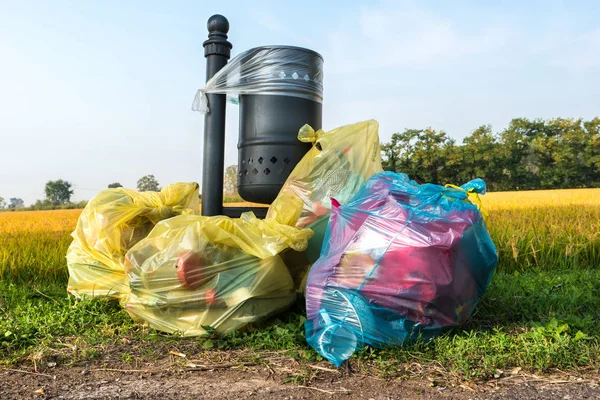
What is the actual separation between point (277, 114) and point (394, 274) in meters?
1.62

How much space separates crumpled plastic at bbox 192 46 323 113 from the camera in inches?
129

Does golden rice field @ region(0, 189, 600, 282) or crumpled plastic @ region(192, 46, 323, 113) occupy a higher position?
crumpled plastic @ region(192, 46, 323, 113)

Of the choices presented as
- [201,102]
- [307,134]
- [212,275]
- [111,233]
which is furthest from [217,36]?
[212,275]

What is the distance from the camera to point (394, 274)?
6.74ft

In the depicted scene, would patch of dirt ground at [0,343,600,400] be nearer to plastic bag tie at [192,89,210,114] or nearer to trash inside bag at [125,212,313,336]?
trash inside bag at [125,212,313,336]

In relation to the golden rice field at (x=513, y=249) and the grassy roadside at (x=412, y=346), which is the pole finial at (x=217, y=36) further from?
the golden rice field at (x=513, y=249)

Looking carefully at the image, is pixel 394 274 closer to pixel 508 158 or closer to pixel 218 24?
pixel 218 24

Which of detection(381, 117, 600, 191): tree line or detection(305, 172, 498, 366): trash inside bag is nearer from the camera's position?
detection(305, 172, 498, 366): trash inside bag

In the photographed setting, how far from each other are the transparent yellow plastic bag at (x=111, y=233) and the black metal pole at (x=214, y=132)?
209mm

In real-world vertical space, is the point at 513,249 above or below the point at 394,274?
below

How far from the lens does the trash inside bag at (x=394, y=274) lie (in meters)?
2.06

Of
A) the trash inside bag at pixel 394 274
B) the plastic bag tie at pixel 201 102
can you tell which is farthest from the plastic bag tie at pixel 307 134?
the trash inside bag at pixel 394 274

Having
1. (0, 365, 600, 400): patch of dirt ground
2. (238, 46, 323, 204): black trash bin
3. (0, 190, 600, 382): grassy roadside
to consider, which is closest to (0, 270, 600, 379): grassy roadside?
(0, 190, 600, 382): grassy roadside

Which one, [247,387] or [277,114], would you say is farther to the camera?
[277,114]
